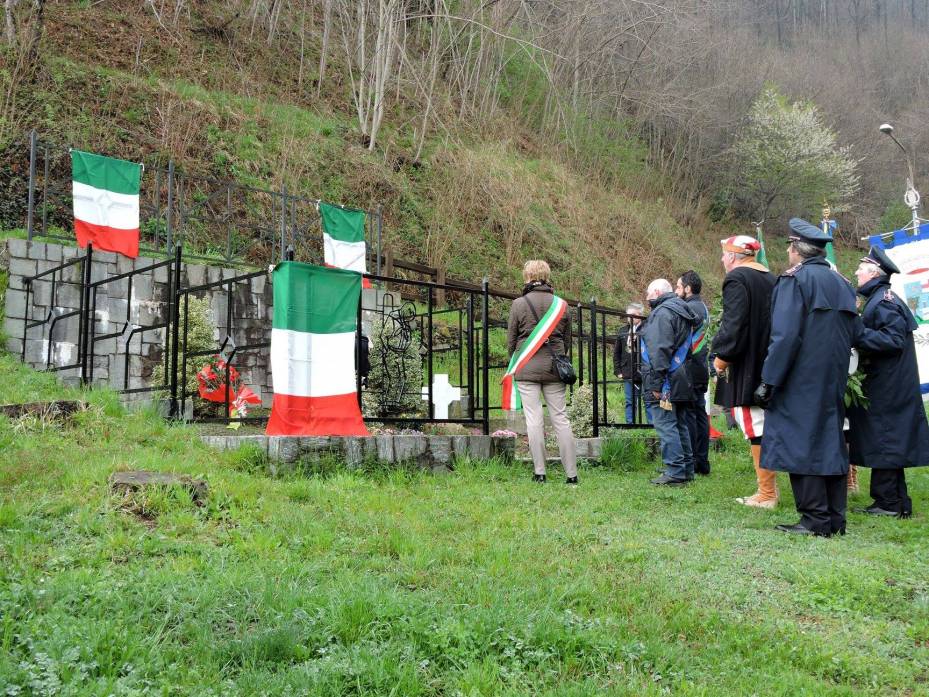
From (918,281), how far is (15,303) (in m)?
13.2

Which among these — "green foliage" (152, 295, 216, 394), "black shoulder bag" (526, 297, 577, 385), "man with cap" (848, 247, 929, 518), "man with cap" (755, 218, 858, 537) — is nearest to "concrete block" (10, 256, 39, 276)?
"green foliage" (152, 295, 216, 394)

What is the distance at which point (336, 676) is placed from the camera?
7.49 ft

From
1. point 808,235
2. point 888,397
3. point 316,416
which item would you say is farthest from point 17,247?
point 888,397

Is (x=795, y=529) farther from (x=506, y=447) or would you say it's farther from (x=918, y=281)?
(x=918, y=281)

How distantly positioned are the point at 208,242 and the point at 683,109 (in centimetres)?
2232

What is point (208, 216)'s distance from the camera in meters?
15.1

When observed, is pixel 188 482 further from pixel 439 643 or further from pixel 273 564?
pixel 439 643

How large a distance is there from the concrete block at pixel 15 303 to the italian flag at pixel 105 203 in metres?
1.14

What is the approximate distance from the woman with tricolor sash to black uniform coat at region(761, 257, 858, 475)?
180cm

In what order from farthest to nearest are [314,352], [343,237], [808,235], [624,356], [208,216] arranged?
1. [208,216]
2. [343,237]
3. [624,356]
4. [314,352]
5. [808,235]

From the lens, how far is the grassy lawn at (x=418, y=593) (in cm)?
236

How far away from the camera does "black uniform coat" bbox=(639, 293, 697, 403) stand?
6543 mm

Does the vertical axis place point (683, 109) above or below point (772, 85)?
below

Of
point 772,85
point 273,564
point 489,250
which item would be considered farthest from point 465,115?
point 273,564
